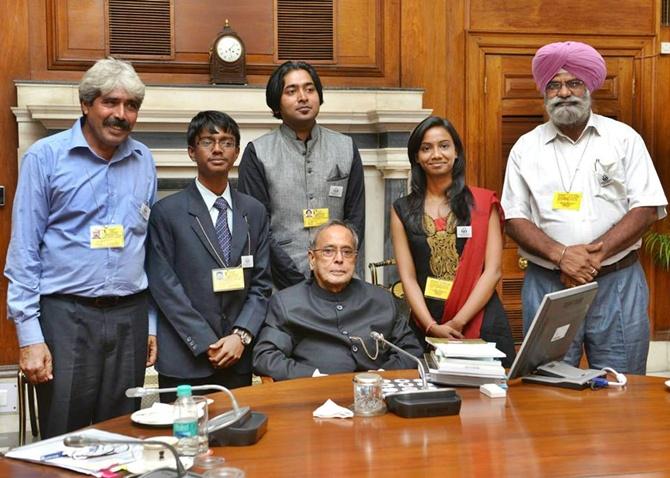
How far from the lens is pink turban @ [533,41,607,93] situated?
333 centimetres

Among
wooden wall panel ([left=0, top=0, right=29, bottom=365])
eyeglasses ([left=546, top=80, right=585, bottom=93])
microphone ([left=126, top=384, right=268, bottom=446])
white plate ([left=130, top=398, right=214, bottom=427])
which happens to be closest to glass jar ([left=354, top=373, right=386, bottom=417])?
microphone ([left=126, top=384, right=268, bottom=446])

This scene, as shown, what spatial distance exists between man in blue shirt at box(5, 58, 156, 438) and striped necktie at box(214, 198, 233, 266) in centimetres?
31

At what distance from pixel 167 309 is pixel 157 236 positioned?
0.90 ft

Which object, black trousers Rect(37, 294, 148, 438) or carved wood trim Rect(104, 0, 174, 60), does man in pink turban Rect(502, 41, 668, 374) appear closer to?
black trousers Rect(37, 294, 148, 438)

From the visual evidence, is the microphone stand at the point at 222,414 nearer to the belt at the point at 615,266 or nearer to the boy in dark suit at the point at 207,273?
the boy in dark suit at the point at 207,273

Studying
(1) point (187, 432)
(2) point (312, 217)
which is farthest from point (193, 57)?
(1) point (187, 432)

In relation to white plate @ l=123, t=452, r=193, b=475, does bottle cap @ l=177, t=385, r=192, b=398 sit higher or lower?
higher

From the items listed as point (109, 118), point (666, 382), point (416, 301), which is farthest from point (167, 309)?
point (666, 382)

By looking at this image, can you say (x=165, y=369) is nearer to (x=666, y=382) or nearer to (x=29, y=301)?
(x=29, y=301)

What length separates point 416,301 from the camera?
322 centimetres

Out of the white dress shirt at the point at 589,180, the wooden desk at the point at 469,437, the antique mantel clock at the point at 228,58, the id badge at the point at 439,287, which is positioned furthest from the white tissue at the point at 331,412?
the antique mantel clock at the point at 228,58

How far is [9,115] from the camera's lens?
4621 mm

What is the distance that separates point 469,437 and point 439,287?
49.6 inches

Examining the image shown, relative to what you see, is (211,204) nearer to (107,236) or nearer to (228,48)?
(107,236)
